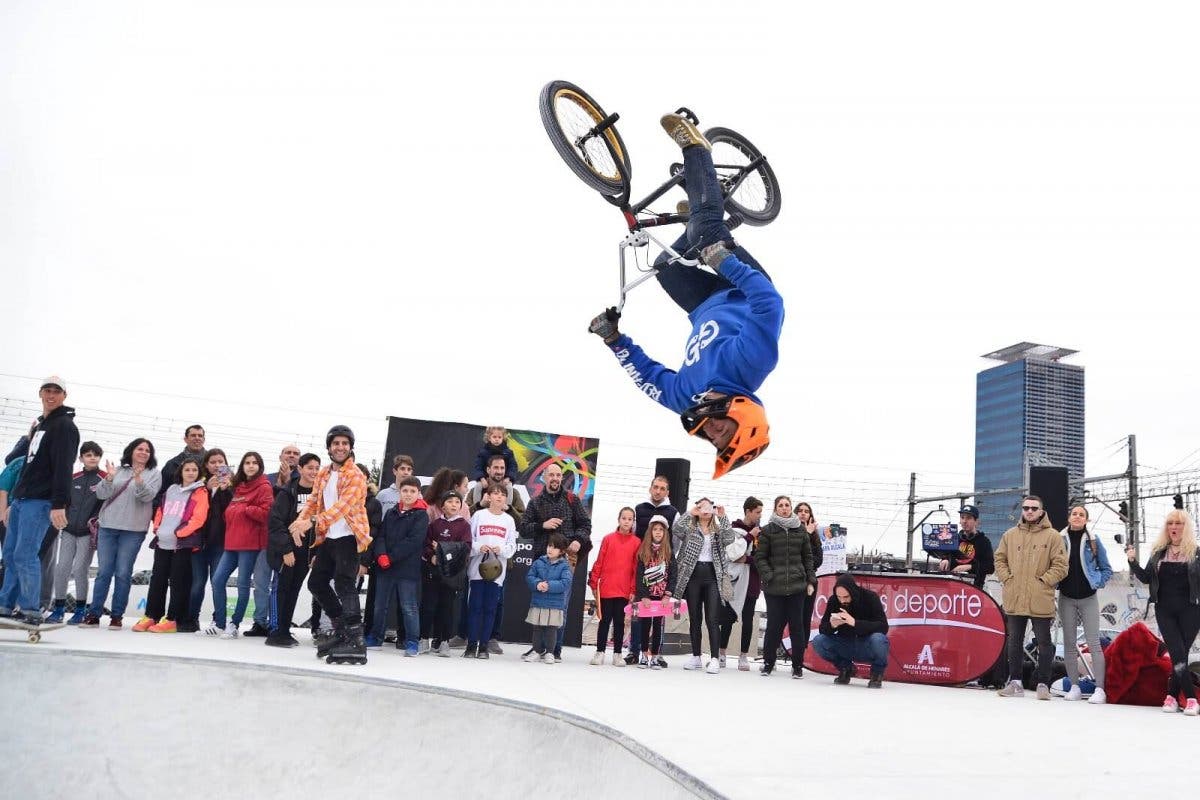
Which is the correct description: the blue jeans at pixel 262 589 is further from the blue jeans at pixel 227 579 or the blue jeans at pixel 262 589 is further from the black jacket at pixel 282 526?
the black jacket at pixel 282 526

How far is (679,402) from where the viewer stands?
17.7 ft

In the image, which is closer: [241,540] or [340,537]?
[340,537]

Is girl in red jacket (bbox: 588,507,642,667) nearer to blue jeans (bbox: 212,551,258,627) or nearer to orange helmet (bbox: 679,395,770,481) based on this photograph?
blue jeans (bbox: 212,551,258,627)

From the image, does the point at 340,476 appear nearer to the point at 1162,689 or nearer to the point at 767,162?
the point at 767,162

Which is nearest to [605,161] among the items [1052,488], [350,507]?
[350,507]

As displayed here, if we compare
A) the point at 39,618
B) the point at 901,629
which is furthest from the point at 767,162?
the point at 39,618

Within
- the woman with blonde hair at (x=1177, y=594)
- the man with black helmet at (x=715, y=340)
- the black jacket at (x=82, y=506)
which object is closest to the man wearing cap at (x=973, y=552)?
the woman with blonde hair at (x=1177, y=594)

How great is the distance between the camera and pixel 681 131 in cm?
518

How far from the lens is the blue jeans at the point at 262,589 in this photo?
26.3 ft

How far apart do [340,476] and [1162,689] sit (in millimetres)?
6935

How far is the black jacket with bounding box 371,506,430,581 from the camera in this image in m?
7.91

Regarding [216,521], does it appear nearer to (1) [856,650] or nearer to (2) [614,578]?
(2) [614,578]

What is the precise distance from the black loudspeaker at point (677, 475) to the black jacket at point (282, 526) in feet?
15.5

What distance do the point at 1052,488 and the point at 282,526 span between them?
8707 mm
